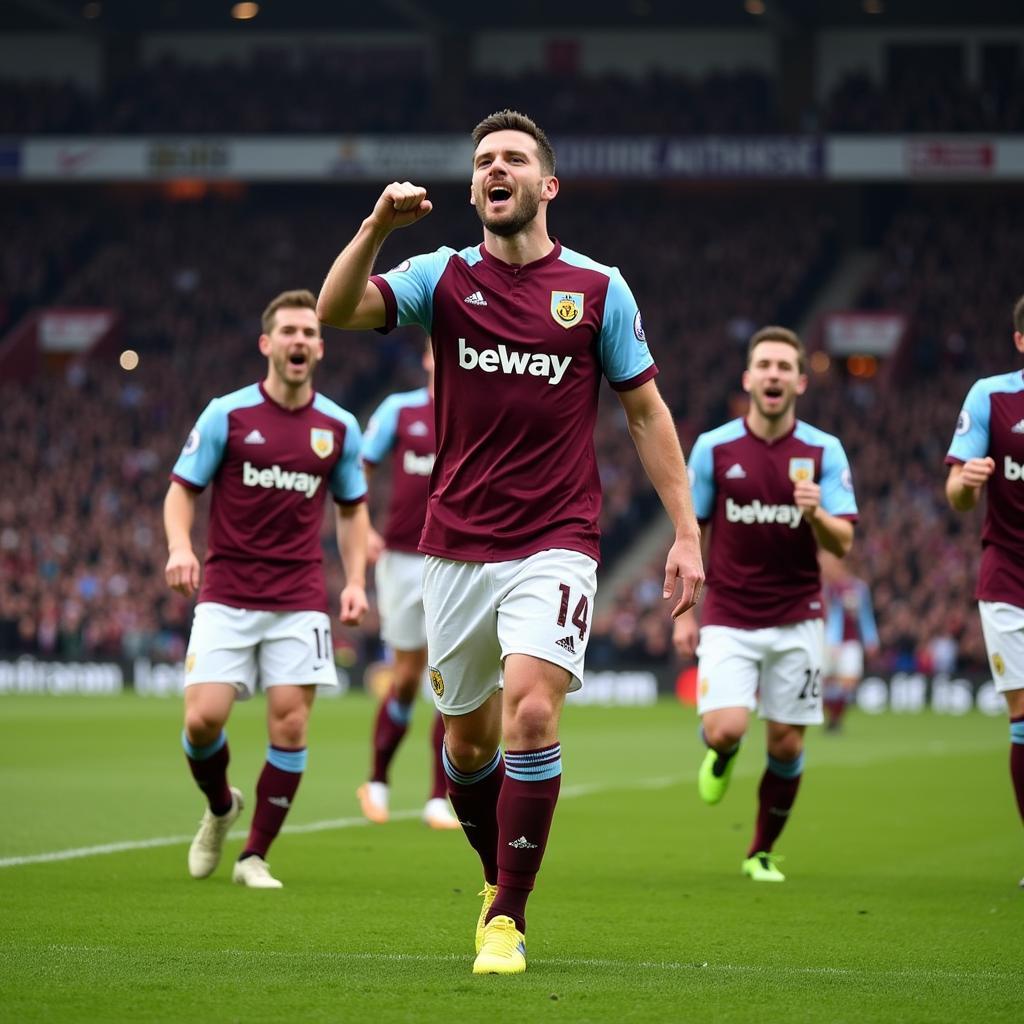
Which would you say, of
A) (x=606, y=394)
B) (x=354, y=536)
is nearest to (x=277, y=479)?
(x=354, y=536)

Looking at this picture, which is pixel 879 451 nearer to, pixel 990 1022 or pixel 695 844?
pixel 695 844

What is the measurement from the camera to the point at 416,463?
40.6ft

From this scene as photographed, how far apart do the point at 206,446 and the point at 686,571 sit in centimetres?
345

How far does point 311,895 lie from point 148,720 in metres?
15.0

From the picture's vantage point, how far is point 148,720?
2275 centimetres

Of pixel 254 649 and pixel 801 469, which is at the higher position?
pixel 801 469

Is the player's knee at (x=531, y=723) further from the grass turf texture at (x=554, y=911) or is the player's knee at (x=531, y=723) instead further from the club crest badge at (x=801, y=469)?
the club crest badge at (x=801, y=469)

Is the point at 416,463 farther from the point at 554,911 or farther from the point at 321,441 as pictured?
the point at 554,911

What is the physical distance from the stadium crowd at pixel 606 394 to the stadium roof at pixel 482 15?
Answer: 13.2 feet

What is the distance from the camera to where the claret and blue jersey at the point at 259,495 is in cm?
896

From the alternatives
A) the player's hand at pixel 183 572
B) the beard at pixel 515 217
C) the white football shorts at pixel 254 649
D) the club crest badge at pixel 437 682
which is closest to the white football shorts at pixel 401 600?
the white football shorts at pixel 254 649

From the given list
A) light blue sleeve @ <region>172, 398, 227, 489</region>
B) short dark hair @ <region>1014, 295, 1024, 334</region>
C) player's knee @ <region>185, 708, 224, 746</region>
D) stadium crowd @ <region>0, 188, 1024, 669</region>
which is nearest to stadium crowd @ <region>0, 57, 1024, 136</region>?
stadium crowd @ <region>0, 188, 1024, 669</region>

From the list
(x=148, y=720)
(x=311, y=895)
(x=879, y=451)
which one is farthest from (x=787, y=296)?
(x=311, y=895)

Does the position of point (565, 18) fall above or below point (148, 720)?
above
